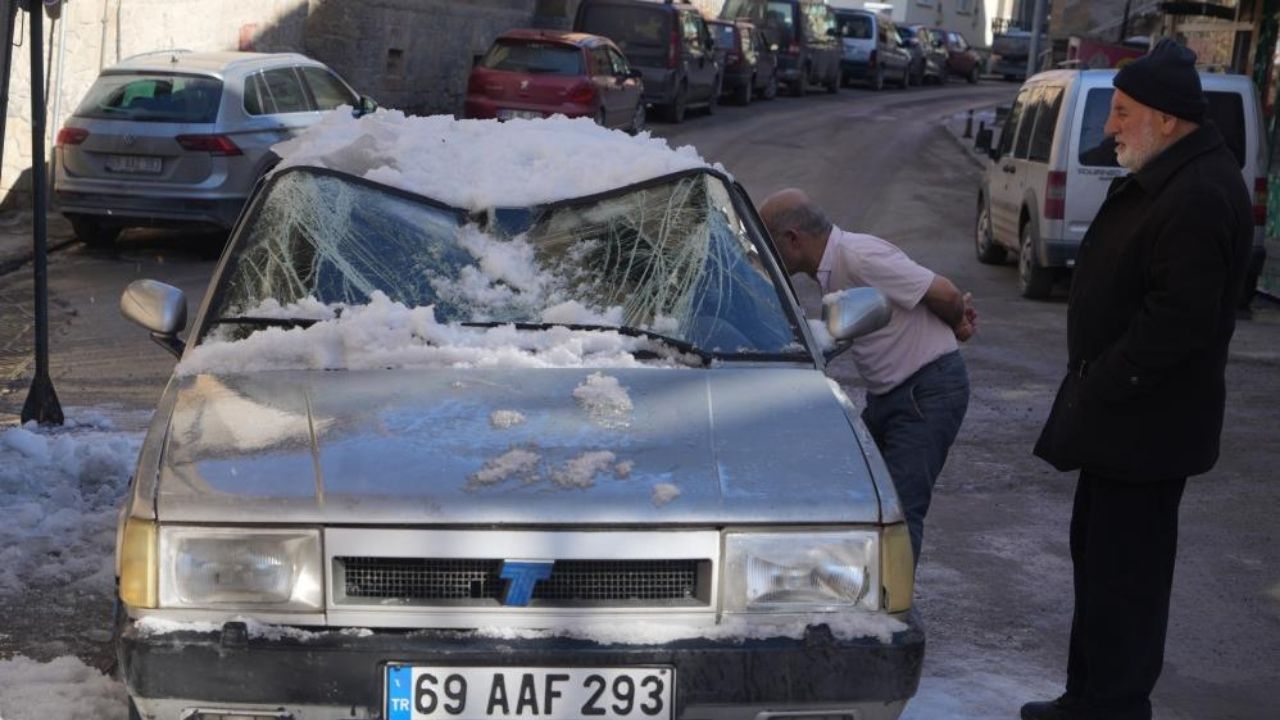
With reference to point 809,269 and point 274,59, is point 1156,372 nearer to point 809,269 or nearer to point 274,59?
point 809,269

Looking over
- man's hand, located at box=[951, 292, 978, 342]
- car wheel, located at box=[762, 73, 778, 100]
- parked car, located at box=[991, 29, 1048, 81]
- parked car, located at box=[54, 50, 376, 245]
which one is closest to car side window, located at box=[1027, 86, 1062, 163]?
parked car, located at box=[54, 50, 376, 245]

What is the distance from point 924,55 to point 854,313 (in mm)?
46284

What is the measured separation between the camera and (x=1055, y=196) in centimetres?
1381

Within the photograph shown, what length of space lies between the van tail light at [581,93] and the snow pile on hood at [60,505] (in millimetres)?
15488

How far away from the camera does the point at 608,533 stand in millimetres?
3697

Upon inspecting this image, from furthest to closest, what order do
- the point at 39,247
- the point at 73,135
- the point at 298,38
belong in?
the point at 298,38 → the point at 73,135 → the point at 39,247

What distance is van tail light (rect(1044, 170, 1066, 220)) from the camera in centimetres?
1374

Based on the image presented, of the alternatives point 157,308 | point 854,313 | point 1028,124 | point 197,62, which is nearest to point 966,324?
point 854,313

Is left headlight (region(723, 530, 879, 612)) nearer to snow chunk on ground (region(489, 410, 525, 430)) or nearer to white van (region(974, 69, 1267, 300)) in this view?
snow chunk on ground (region(489, 410, 525, 430))

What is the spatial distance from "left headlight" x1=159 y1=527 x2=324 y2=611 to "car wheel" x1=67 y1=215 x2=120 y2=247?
12.1 m

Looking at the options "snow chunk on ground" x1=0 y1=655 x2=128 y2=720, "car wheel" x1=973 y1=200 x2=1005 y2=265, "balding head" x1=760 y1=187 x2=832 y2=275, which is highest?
"balding head" x1=760 y1=187 x2=832 y2=275

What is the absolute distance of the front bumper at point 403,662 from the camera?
361 cm

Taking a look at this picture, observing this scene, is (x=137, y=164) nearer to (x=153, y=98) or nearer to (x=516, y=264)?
(x=153, y=98)

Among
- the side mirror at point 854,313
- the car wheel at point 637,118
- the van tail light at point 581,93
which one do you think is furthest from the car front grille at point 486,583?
the car wheel at point 637,118
